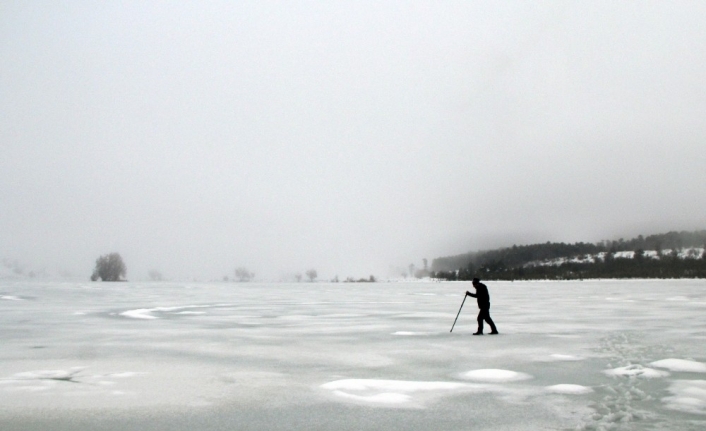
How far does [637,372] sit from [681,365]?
4.43ft

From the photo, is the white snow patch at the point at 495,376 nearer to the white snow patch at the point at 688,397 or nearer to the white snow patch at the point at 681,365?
the white snow patch at the point at 688,397

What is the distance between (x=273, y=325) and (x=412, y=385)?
10998 mm

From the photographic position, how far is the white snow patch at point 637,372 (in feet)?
31.0

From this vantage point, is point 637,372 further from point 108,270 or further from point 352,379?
point 108,270

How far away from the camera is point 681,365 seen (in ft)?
34.2

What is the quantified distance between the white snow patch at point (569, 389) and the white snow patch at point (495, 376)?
0.79 metres

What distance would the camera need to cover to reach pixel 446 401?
7.80 m

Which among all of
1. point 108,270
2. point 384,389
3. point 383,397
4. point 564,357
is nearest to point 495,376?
point 384,389

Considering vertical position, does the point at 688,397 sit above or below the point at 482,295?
below

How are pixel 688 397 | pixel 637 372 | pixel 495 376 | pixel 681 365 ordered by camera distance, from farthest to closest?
pixel 681 365, pixel 637 372, pixel 495 376, pixel 688 397

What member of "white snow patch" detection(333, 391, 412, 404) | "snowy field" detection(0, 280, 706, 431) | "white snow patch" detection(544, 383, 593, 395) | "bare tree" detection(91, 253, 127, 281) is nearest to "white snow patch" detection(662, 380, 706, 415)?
"snowy field" detection(0, 280, 706, 431)

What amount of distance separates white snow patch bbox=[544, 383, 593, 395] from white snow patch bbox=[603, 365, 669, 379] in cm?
137

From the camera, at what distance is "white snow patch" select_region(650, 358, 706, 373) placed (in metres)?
9.95

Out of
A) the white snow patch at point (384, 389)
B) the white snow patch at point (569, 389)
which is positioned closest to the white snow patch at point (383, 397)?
the white snow patch at point (384, 389)
